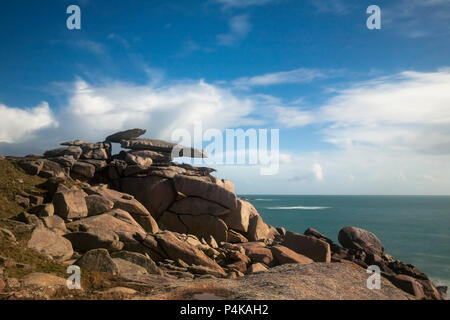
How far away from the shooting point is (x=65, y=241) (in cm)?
1573

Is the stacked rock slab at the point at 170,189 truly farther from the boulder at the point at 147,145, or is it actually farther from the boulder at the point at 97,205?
the boulder at the point at 97,205

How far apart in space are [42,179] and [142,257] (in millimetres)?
15840

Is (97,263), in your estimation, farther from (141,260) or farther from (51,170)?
(51,170)

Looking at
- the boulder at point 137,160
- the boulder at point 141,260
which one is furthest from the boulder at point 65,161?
the boulder at point 141,260

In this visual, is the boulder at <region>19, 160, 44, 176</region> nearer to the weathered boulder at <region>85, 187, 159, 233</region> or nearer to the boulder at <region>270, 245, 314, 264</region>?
the weathered boulder at <region>85, 187, 159, 233</region>

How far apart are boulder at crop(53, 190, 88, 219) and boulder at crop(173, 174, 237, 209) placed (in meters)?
11.7

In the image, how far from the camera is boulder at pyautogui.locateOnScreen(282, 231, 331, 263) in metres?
24.9

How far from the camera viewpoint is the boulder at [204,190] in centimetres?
3133

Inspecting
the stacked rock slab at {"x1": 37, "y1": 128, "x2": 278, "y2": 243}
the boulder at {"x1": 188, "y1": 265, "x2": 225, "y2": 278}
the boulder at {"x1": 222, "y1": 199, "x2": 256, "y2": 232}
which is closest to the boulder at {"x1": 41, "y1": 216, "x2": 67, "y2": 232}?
the boulder at {"x1": 188, "y1": 265, "x2": 225, "y2": 278}

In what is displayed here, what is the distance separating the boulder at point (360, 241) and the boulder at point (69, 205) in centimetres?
2795

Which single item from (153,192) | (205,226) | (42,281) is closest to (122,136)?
(153,192)

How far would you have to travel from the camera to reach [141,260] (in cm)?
1602
